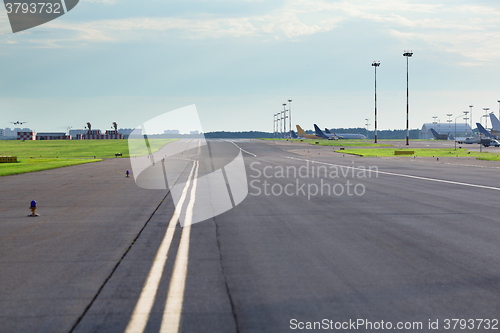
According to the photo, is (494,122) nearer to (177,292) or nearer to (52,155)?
(52,155)

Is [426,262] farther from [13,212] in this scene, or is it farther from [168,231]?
[13,212]

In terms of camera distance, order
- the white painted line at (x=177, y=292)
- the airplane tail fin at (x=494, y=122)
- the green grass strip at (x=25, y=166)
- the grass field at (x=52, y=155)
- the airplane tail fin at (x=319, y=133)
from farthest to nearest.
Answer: the airplane tail fin at (x=319, y=133)
the airplane tail fin at (x=494, y=122)
the grass field at (x=52, y=155)
the green grass strip at (x=25, y=166)
the white painted line at (x=177, y=292)

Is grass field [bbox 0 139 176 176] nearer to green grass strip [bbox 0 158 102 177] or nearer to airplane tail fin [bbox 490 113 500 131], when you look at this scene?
green grass strip [bbox 0 158 102 177]

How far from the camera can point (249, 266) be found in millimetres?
6602

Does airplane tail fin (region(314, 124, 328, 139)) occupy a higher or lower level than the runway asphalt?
higher

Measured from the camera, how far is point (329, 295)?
531 cm

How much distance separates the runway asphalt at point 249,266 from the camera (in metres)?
4.73

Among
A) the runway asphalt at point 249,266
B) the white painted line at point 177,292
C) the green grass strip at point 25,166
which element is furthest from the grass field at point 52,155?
the white painted line at point 177,292

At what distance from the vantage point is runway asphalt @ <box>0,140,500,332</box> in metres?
4.73

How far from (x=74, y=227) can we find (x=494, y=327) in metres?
7.89

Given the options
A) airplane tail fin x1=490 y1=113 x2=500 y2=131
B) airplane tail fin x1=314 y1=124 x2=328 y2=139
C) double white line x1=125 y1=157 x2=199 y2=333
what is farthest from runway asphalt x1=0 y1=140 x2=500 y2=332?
airplane tail fin x1=314 y1=124 x2=328 y2=139

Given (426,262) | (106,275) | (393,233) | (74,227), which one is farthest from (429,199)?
(106,275)

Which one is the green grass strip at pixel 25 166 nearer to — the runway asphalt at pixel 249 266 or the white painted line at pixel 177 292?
the runway asphalt at pixel 249 266

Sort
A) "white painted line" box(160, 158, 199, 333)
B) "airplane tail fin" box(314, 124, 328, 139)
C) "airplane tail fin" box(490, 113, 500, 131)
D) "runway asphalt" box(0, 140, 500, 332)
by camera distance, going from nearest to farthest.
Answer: "white painted line" box(160, 158, 199, 333)
"runway asphalt" box(0, 140, 500, 332)
"airplane tail fin" box(490, 113, 500, 131)
"airplane tail fin" box(314, 124, 328, 139)
